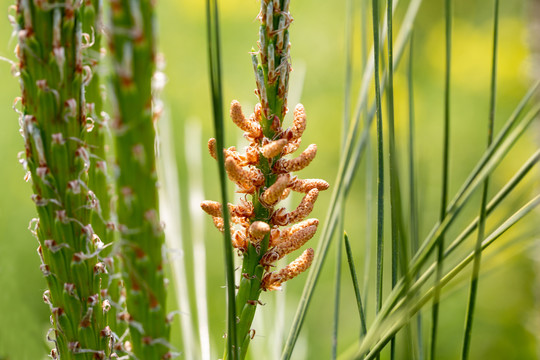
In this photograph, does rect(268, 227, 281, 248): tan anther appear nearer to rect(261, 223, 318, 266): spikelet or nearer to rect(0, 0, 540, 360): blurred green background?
rect(261, 223, 318, 266): spikelet

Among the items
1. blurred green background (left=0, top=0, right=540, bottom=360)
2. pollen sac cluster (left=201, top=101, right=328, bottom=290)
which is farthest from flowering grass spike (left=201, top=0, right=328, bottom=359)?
blurred green background (left=0, top=0, right=540, bottom=360)

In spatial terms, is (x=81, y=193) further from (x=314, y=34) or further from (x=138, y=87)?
(x=314, y=34)

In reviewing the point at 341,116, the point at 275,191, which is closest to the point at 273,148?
the point at 275,191

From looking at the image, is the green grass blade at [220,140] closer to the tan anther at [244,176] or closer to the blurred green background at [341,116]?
the tan anther at [244,176]

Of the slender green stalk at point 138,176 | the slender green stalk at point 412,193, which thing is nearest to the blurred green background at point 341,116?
the slender green stalk at point 412,193

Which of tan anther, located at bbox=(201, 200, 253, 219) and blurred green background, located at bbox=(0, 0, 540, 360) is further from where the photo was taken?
blurred green background, located at bbox=(0, 0, 540, 360)

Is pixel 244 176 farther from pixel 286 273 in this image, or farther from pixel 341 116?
pixel 341 116
